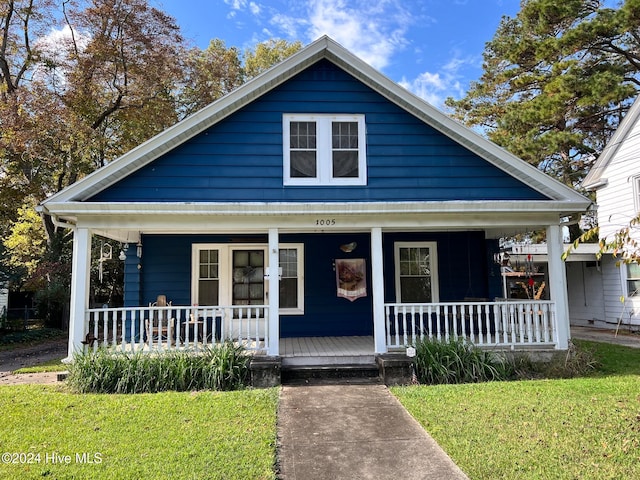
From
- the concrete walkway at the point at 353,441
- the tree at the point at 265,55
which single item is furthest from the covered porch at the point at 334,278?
the tree at the point at 265,55

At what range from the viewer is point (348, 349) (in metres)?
8.42

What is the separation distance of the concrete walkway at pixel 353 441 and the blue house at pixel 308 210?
5.41 feet

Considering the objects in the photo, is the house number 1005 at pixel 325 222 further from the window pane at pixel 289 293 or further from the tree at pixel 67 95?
the tree at pixel 67 95

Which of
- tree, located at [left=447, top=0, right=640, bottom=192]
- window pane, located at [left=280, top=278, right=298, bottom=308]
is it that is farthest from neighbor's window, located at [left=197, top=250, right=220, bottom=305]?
tree, located at [left=447, top=0, right=640, bottom=192]

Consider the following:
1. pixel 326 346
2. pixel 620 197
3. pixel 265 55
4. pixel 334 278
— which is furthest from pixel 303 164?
pixel 265 55

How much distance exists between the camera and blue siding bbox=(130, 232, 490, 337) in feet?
33.0

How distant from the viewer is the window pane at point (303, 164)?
8680 mm

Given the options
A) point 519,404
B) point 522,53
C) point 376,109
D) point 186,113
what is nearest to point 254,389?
point 519,404

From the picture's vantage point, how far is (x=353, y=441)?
4.80m

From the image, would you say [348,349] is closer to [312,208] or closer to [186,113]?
[312,208]

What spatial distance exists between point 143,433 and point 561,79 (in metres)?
19.7

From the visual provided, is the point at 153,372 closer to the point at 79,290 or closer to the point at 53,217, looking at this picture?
the point at 79,290

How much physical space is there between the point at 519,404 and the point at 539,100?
55.2ft

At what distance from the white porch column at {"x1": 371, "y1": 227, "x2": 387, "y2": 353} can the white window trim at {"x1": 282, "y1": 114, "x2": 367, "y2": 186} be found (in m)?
1.41
